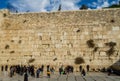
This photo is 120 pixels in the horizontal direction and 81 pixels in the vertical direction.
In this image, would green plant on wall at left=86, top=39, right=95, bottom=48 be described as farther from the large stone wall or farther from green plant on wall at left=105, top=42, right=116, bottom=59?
green plant on wall at left=105, top=42, right=116, bottom=59

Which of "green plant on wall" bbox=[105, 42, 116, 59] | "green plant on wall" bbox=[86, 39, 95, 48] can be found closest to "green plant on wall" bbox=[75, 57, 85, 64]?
"green plant on wall" bbox=[86, 39, 95, 48]

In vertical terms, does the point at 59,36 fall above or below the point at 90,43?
above

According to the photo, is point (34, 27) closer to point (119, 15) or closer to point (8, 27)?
point (8, 27)

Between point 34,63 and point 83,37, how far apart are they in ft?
15.6

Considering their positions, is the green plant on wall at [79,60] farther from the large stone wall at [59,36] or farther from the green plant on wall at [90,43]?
the green plant on wall at [90,43]

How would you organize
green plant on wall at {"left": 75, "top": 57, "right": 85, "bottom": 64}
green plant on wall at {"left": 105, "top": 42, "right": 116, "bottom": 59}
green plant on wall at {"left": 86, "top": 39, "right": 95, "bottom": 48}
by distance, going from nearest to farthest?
green plant on wall at {"left": 105, "top": 42, "right": 116, "bottom": 59}
green plant on wall at {"left": 75, "top": 57, "right": 85, "bottom": 64}
green plant on wall at {"left": 86, "top": 39, "right": 95, "bottom": 48}

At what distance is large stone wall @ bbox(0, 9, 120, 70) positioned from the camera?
23625 mm

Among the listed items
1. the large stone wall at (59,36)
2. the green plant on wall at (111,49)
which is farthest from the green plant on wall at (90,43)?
the green plant on wall at (111,49)

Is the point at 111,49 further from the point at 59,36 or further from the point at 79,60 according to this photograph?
the point at 59,36

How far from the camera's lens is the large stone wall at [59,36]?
23625 millimetres

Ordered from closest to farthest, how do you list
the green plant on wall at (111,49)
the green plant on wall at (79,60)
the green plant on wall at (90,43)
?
the green plant on wall at (111,49) → the green plant on wall at (79,60) → the green plant on wall at (90,43)

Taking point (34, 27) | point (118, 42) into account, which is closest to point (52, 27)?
point (34, 27)

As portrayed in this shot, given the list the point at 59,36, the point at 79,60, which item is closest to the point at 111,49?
the point at 79,60

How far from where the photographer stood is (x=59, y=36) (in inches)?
961
